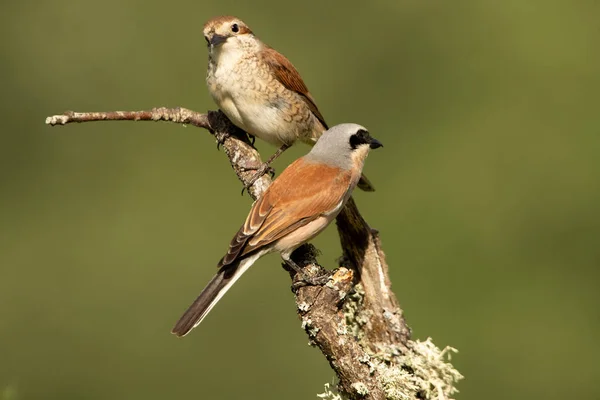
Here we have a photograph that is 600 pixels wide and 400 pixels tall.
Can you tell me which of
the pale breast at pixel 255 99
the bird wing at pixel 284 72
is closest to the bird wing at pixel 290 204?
the pale breast at pixel 255 99

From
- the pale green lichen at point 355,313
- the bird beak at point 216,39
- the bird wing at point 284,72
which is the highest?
the bird wing at point 284,72

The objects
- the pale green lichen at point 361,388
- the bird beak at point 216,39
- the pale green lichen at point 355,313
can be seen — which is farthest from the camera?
the bird beak at point 216,39

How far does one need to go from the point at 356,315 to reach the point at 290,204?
0.63 meters

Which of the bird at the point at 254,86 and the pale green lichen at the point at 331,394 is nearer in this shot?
the pale green lichen at the point at 331,394

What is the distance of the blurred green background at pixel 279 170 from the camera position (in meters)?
7.57

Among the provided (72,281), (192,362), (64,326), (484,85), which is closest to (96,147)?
(72,281)

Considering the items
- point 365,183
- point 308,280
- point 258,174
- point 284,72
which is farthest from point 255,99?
point 308,280

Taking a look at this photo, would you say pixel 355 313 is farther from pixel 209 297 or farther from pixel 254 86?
pixel 254 86

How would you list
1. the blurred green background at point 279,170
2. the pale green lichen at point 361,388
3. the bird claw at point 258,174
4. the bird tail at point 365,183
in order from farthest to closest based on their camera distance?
the blurred green background at point 279,170
the bird tail at point 365,183
the bird claw at point 258,174
the pale green lichen at point 361,388

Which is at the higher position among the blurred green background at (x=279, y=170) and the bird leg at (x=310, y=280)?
the blurred green background at (x=279, y=170)

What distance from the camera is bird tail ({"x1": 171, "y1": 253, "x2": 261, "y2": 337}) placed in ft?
14.4

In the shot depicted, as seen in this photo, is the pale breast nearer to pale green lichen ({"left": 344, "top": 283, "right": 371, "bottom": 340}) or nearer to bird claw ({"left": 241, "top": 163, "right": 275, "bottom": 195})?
bird claw ({"left": 241, "top": 163, "right": 275, "bottom": 195})

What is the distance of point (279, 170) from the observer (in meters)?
8.56

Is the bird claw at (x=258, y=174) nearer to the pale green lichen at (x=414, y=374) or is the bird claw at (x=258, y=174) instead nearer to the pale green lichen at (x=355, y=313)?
the pale green lichen at (x=355, y=313)
